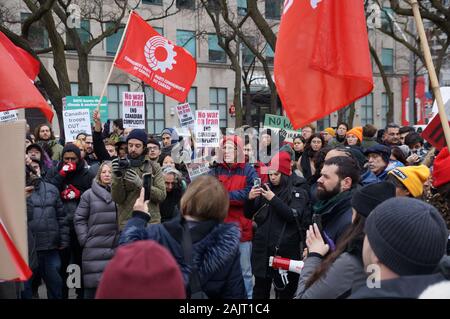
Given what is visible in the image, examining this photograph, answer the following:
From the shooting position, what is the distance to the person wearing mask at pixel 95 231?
602 cm

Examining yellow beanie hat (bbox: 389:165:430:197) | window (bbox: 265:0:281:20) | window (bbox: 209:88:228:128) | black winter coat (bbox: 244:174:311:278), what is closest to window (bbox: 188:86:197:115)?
window (bbox: 209:88:228:128)

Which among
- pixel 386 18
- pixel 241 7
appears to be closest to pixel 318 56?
pixel 386 18

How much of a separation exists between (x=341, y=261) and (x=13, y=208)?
6.18 feet

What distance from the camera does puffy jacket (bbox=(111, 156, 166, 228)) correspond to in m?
5.74

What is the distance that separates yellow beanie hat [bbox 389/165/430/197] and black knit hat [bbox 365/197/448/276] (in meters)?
Answer: 2.19

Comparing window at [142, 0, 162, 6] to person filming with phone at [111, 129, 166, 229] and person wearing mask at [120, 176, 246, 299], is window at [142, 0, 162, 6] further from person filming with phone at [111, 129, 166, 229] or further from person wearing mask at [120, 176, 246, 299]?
person wearing mask at [120, 176, 246, 299]

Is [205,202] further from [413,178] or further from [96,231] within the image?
[96,231]

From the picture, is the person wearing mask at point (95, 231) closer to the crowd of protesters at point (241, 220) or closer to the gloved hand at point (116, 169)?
the crowd of protesters at point (241, 220)

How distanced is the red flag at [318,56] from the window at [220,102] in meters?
39.4

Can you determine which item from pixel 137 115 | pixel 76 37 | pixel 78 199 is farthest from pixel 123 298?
pixel 76 37

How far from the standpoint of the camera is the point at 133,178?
18.6ft

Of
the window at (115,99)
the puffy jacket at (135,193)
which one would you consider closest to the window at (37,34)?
the window at (115,99)

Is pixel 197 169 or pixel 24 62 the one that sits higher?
pixel 24 62
